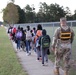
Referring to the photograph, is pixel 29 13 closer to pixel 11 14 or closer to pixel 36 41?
pixel 11 14

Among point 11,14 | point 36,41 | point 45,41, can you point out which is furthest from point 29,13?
point 45,41

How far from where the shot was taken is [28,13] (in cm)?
13750

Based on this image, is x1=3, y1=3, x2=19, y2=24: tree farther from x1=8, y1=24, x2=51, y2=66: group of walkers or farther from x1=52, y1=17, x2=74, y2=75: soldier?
x1=52, y1=17, x2=74, y2=75: soldier

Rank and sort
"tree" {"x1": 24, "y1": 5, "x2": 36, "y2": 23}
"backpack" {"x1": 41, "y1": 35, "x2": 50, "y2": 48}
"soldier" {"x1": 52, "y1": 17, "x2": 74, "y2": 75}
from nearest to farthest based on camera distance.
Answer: "soldier" {"x1": 52, "y1": 17, "x2": 74, "y2": 75} < "backpack" {"x1": 41, "y1": 35, "x2": 50, "y2": 48} < "tree" {"x1": 24, "y1": 5, "x2": 36, "y2": 23}

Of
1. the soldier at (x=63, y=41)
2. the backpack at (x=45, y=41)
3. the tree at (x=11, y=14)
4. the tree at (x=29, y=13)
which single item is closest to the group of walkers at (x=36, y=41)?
the backpack at (x=45, y=41)

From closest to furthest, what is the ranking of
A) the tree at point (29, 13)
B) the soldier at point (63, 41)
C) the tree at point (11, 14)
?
the soldier at point (63, 41) → the tree at point (11, 14) → the tree at point (29, 13)

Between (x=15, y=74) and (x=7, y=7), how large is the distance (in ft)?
324

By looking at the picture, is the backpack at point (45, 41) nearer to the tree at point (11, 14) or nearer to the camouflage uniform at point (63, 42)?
the camouflage uniform at point (63, 42)

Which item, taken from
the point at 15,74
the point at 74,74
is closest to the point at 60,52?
the point at 74,74

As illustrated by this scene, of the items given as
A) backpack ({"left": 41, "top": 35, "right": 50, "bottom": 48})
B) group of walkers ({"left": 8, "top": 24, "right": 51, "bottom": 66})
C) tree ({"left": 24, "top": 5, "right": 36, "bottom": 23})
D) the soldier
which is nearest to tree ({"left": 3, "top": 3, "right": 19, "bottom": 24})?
tree ({"left": 24, "top": 5, "right": 36, "bottom": 23})

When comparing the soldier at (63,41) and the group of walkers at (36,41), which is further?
the group of walkers at (36,41)

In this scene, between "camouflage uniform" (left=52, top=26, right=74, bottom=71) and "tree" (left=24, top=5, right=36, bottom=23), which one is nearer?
"camouflage uniform" (left=52, top=26, right=74, bottom=71)

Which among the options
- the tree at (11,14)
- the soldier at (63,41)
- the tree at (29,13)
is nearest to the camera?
the soldier at (63,41)

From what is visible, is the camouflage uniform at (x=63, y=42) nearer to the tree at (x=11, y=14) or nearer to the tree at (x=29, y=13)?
the tree at (x=11, y=14)
